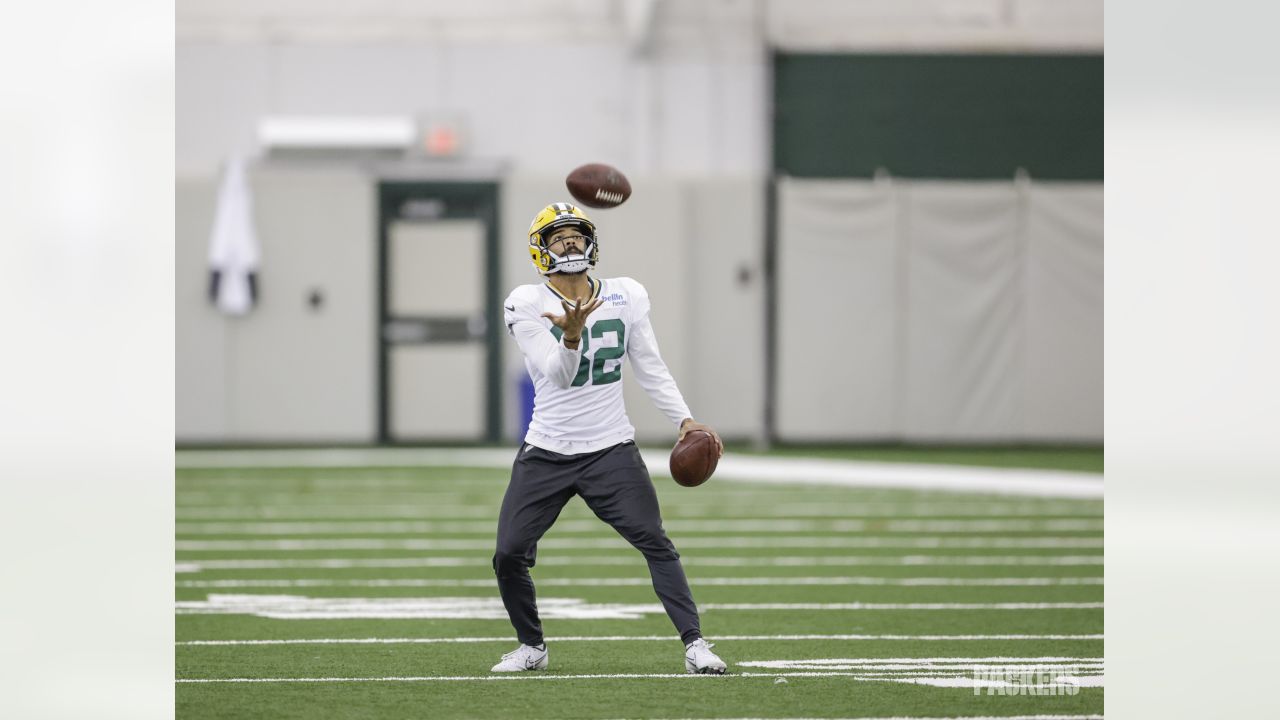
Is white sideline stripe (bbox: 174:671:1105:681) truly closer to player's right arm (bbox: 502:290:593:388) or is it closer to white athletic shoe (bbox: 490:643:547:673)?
white athletic shoe (bbox: 490:643:547:673)

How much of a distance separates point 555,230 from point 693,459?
943mm

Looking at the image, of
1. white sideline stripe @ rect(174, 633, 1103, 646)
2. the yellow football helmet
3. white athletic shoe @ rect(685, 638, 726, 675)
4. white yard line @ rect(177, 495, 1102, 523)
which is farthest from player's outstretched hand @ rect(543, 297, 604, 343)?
white yard line @ rect(177, 495, 1102, 523)

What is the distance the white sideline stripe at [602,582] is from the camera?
9227 millimetres

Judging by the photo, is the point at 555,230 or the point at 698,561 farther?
the point at 698,561

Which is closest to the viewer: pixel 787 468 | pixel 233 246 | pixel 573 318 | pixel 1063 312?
pixel 573 318

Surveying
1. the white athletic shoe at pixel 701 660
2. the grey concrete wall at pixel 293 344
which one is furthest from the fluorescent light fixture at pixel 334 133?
the white athletic shoe at pixel 701 660

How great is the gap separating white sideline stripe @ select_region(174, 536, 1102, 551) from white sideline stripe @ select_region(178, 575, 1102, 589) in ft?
4.93

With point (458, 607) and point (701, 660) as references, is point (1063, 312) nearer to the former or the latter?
point (458, 607)

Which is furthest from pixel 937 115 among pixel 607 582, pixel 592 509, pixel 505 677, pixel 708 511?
pixel 505 677

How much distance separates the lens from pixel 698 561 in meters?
10.3

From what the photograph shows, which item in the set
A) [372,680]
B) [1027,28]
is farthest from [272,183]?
[372,680]
